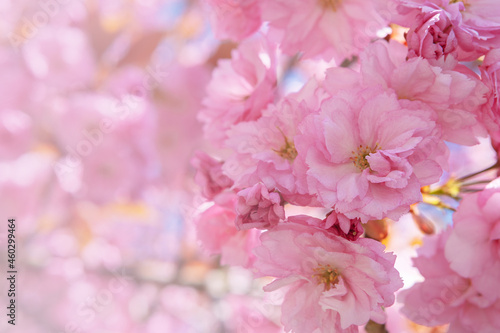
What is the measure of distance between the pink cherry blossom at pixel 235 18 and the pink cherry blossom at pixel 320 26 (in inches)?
1.0

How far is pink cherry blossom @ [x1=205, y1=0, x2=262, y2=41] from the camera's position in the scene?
636 mm

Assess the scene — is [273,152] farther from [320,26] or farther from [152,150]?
[152,150]

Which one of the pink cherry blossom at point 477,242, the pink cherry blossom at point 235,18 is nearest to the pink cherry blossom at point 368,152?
the pink cherry blossom at point 477,242

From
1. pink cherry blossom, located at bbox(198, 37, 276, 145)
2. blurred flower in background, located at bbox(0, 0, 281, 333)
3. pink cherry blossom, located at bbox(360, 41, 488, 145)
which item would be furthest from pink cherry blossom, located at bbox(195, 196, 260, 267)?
blurred flower in background, located at bbox(0, 0, 281, 333)

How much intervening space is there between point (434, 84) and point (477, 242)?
0.69 feet

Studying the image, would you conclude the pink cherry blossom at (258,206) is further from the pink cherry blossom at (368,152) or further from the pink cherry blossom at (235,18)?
the pink cherry blossom at (235,18)

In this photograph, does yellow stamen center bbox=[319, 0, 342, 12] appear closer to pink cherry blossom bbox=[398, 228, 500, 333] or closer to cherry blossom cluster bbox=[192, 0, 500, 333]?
cherry blossom cluster bbox=[192, 0, 500, 333]

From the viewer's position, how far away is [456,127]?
0.50 meters

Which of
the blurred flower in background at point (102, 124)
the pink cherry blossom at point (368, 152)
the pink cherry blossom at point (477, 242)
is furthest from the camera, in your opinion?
the blurred flower in background at point (102, 124)

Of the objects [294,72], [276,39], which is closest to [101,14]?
[294,72]

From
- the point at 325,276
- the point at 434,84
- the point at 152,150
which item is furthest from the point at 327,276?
the point at 152,150

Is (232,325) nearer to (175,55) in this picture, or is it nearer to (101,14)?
(175,55)

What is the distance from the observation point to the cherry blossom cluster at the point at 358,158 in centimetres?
45

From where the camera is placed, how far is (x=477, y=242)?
1.85 ft
